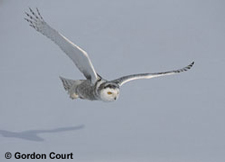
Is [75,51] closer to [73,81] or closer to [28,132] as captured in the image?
[73,81]

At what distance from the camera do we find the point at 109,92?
179 inches

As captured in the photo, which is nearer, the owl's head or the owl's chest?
the owl's head

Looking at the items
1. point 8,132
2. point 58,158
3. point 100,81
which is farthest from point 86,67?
point 8,132

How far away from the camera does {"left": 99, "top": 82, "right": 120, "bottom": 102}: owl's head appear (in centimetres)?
455

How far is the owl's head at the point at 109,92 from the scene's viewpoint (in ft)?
14.9

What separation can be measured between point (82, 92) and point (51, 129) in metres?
1.26

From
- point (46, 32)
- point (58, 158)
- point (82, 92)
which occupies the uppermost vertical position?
point (46, 32)

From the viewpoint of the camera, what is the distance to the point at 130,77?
4.91m

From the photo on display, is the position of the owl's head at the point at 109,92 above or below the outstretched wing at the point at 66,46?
below

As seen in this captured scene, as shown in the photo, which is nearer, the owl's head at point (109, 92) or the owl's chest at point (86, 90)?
the owl's head at point (109, 92)

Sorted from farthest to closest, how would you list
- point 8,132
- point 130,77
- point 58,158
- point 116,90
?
point 8,132 → point 58,158 → point 130,77 → point 116,90

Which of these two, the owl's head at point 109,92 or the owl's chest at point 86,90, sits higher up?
the owl's chest at point 86,90

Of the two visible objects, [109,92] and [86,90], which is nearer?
[109,92]

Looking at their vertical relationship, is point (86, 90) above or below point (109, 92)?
above
